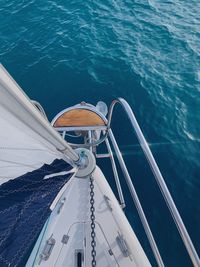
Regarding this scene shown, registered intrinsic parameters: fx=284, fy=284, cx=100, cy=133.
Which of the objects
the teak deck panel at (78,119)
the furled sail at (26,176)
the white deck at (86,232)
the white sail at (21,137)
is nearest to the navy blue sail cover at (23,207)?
the furled sail at (26,176)

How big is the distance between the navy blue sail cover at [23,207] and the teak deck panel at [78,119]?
124 inches

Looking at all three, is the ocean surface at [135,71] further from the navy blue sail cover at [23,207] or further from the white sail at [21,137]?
the white sail at [21,137]

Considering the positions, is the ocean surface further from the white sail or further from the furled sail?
the white sail

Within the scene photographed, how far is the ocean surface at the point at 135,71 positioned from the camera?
7.86 metres

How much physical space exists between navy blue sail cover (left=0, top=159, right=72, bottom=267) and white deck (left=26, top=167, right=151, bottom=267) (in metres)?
1.13

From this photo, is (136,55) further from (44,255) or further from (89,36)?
(44,255)

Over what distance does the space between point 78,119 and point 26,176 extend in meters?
3.62

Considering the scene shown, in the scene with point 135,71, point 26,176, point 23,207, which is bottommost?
point 135,71

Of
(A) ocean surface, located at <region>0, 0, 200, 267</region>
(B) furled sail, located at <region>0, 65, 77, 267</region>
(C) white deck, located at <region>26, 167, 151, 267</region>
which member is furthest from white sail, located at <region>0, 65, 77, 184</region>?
(A) ocean surface, located at <region>0, 0, 200, 267</region>

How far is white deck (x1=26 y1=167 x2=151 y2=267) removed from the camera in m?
4.45

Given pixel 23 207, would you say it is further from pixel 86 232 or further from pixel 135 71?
pixel 135 71

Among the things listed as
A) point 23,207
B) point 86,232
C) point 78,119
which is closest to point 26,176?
point 23,207

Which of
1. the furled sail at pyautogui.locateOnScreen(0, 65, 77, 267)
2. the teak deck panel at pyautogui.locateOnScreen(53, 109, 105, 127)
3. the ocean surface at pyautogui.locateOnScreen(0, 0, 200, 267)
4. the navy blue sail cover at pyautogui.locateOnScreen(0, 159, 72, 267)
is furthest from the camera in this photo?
the ocean surface at pyautogui.locateOnScreen(0, 0, 200, 267)

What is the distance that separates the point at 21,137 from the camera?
261cm
